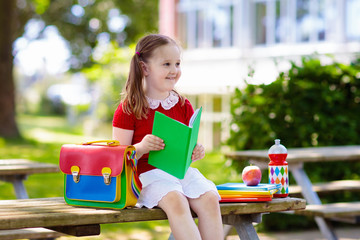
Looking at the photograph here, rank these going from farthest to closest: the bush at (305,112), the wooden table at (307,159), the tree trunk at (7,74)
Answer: the tree trunk at (7,74)
the bush at (305,112)
the wooden table at (307,159)

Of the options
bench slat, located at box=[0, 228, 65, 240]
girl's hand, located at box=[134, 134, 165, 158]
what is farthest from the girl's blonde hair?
bench slat, located at box=[0, 228, 65, 240]

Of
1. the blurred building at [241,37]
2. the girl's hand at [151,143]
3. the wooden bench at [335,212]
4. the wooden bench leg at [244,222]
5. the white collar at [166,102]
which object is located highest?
the blurred building at [241,37]

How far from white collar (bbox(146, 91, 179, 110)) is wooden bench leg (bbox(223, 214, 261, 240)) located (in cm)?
74

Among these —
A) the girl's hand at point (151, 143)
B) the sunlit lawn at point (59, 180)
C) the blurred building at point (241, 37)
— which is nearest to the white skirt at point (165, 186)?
the girl's hand at point (151, 143)

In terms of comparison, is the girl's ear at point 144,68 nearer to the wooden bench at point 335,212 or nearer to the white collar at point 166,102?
the white collar at point 166,102

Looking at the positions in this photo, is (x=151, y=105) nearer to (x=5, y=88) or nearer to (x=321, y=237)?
(x=321, y=237)

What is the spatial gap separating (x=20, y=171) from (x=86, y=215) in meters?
2.14

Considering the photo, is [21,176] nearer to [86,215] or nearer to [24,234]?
[24,234]

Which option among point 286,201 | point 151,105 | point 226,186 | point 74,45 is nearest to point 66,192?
point 151,105

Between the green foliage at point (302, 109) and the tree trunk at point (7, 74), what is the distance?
1054 cm

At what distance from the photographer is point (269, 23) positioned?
1661cm

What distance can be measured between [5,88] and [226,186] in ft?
44.7

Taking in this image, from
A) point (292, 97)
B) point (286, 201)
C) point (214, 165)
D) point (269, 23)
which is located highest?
point (269, 23)

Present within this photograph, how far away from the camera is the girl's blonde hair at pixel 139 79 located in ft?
12.0
